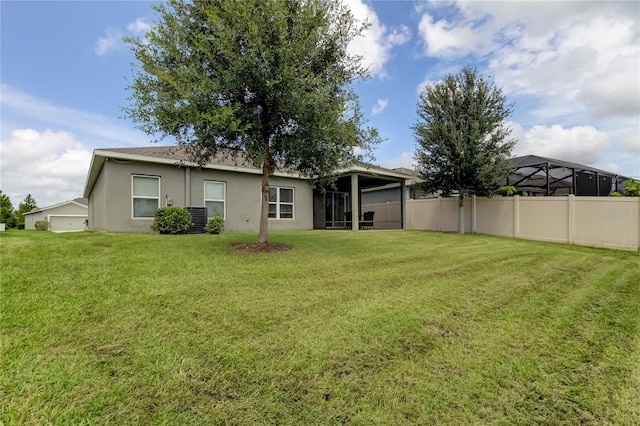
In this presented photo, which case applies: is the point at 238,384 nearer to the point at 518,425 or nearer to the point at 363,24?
the point at 518,425

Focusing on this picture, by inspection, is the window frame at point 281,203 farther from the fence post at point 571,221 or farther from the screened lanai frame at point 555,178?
the fence post at point 571,221

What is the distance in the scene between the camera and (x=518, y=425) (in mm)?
2039

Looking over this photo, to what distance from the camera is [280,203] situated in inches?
580

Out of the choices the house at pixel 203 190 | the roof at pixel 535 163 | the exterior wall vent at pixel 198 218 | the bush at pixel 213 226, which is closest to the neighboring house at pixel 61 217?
the house at pixel 203 190

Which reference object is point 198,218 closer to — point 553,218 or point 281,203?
point 281,203

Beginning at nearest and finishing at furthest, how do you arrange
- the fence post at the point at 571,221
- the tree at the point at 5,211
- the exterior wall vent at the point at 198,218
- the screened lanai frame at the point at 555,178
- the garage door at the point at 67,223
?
1. the fence post at the point at 571,221
2. the exterior wall vent at the point at 198,218
3. the screened lanai frame at the point at 555,178
4. the tree at the point at 5,211
5. the garage door at the point at 67,223

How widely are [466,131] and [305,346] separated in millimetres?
11885

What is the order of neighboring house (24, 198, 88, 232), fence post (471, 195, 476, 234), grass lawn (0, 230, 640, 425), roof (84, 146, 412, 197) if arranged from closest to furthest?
grass lawn (0, 230, 640, 425), roof (84, 146, 412, 197), fence post (471, 195, 476, 234), neighboring house (24, 198, 88, 232)

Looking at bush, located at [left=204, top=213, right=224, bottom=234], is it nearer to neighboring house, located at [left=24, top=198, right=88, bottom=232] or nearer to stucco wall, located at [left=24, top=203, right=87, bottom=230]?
neighboring house, located at [left=24, top=198, right=88, bottom=232]

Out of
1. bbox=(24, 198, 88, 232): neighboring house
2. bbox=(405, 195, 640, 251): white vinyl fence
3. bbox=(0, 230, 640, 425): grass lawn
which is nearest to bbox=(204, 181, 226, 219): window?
bbox=(0, 230, 640, 425): grass lawn

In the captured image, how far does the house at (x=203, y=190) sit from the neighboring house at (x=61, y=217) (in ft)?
50.4

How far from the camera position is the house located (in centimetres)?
1054

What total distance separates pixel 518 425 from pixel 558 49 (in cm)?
1281

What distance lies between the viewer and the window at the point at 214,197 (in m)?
12.6
